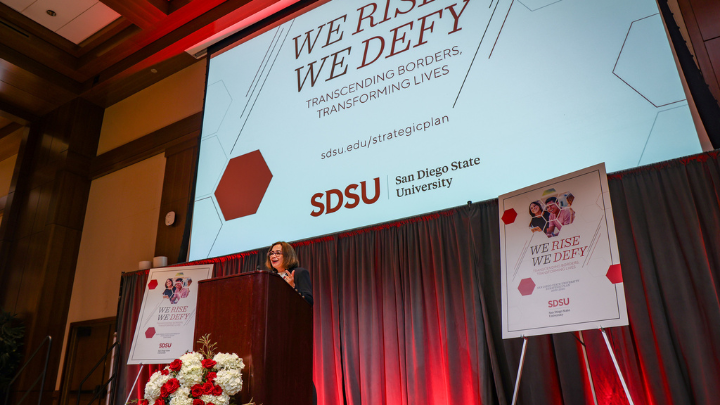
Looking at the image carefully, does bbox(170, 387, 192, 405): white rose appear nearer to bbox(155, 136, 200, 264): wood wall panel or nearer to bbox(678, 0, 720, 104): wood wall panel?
bbox(678, 0, 720, 104): wood wall panel

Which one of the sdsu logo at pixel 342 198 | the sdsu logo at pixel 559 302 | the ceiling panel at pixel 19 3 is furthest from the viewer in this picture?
the ceiling panel at pixel 19 3

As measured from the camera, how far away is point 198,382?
6.38ft

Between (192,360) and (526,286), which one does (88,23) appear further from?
(526,286)

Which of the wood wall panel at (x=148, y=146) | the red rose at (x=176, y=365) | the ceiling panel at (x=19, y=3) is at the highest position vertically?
the ceiling panel at (x=19, y=3)

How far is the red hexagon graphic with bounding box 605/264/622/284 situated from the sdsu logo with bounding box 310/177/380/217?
1.87m

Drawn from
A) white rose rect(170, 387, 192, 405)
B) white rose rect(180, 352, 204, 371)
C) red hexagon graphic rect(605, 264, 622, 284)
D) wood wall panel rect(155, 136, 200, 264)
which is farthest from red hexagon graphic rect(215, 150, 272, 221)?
red hexagon graphic rect(605, 264, 622, 284)

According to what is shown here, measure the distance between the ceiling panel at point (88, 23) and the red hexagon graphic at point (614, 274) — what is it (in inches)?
244

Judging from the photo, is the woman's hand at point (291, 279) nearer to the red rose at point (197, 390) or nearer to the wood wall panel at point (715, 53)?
the red rose at point (197, 390)

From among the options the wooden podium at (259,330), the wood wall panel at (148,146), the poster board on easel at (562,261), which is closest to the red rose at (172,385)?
the wooden podium at (259,330)

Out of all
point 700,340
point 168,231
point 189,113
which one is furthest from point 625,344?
point 189,113

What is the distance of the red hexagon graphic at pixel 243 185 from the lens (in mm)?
4387

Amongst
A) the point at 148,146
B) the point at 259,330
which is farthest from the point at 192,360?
the point at 148,146

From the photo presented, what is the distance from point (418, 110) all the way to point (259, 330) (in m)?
2.26

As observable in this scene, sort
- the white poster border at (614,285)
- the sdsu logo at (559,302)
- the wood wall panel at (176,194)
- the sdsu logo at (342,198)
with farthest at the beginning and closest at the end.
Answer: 1. the wood wall panel at (176,194)
2. the sdsu logo at (342,198)
3. the sdsu logo at (559,302)
4. the white poster border at (614,285)
